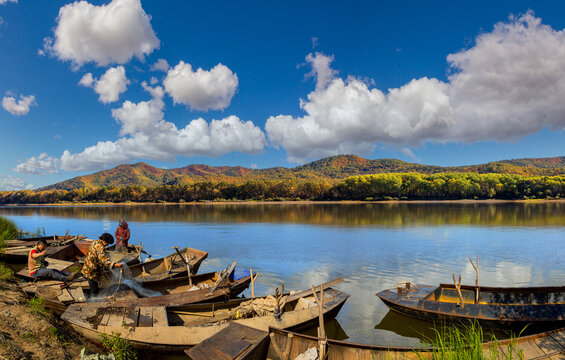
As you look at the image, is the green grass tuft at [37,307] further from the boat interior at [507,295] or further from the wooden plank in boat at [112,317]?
the boat interior at [507,295]

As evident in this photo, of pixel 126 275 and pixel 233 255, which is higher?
pixel 126 275

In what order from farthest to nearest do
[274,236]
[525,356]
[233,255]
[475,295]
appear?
[274,236]
[233,255]
[475,295]
[525,356]

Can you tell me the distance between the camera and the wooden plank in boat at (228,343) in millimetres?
7770

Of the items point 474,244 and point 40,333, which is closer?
point 40,333

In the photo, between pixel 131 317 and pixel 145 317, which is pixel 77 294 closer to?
pixel 131 317

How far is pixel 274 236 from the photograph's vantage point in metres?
39.9

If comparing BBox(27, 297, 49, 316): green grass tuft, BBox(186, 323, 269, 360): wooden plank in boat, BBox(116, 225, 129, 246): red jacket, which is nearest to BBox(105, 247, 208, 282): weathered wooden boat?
BBox(27, 297, 49, 316): green grass tuft

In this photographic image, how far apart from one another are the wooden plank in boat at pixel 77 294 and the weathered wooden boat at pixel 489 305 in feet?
37.6

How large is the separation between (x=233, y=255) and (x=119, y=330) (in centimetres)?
1869

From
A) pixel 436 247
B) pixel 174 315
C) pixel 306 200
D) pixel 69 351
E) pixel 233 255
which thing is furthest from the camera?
pixel 306 200

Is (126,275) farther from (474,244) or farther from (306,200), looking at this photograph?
(306,200)

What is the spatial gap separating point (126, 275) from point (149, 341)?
194 inches

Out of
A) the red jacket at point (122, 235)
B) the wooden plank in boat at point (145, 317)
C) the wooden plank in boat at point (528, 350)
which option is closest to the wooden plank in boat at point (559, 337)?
the wooden plank in boat at point (528, 350)

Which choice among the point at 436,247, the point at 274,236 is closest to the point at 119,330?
the point at 436,247
